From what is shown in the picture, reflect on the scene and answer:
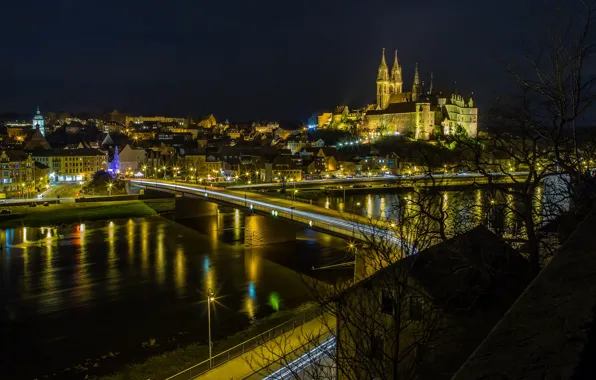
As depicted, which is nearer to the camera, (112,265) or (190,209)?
(112,265)

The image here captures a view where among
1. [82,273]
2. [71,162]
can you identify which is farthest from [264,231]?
[71,162]

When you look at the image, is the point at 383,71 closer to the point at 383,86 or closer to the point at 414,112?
the point at 383,86

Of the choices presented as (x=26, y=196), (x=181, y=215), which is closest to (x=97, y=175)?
(x=26, y=196)

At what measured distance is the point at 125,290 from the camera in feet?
51.7

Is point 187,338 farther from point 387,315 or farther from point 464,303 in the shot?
point 464,303

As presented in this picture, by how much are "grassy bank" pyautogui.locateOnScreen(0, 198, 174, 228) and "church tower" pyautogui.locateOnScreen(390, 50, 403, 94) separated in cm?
5666

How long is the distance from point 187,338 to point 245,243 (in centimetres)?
1100

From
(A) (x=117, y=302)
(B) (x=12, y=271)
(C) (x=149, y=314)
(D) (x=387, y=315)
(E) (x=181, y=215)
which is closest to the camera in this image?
(D) (x=387, y=315)

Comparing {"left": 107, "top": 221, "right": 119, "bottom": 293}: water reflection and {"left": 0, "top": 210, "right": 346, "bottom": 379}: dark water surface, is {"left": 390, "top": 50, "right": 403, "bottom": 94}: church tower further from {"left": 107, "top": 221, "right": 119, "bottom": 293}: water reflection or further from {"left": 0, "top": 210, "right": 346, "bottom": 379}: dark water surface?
{"left": 107, "top": 221, "right": 119, "bottom": 293}: water reflection

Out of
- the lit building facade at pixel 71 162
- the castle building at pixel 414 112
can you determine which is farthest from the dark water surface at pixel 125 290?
the castle building at pixel 414 112

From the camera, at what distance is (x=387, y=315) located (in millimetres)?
6582

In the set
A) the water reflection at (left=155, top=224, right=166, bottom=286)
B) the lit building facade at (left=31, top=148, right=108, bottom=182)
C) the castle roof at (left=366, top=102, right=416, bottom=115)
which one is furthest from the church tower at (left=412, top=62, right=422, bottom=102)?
the water reflection at (left=155, top=224, right=166, bottom=286)

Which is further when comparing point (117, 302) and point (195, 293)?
point (195, 293)

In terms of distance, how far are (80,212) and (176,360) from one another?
2467cm
